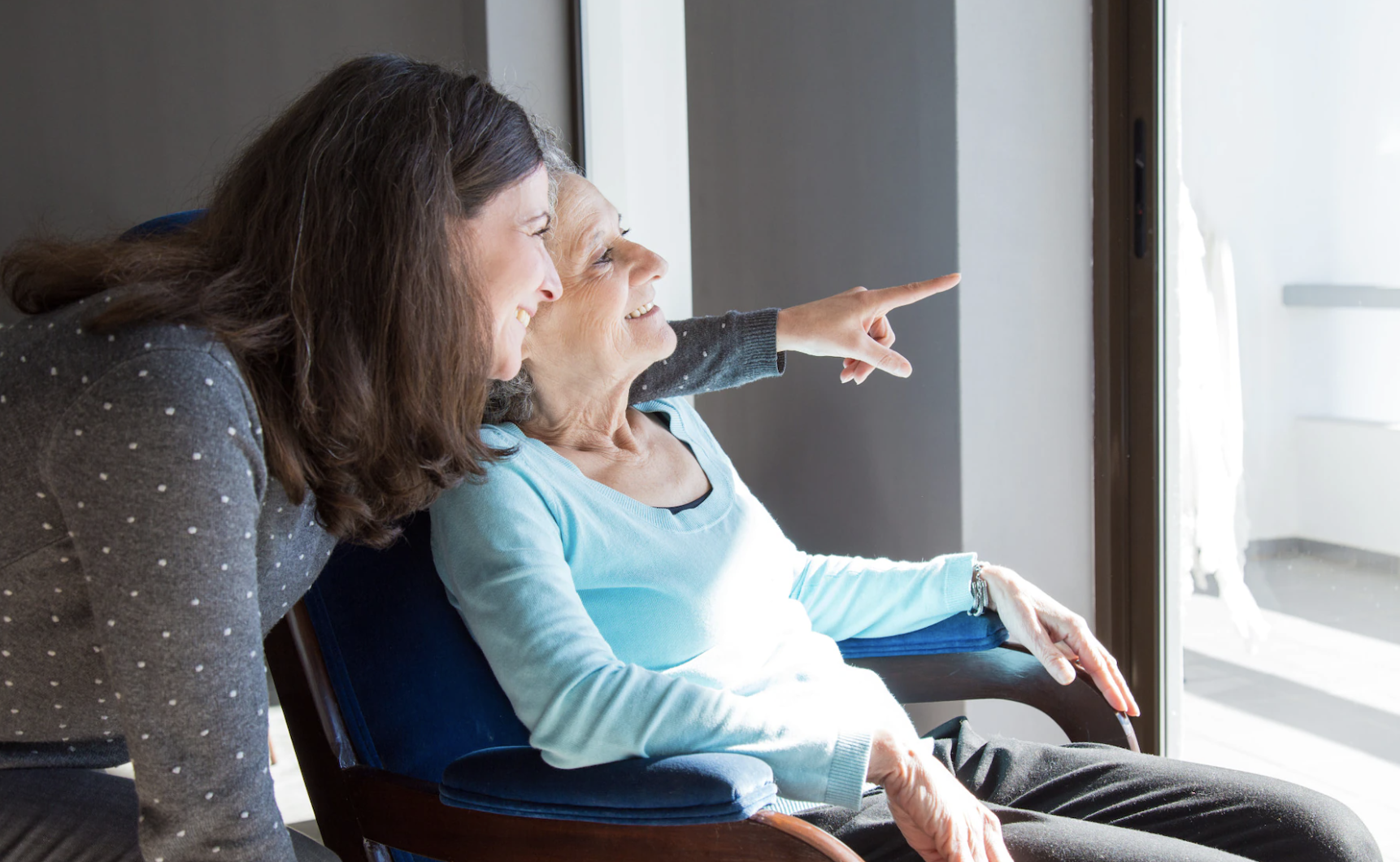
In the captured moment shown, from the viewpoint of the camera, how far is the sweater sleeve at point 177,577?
844 mm

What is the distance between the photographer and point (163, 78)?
362 cm

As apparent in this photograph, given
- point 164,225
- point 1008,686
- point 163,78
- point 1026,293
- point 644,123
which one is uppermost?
point 163,78

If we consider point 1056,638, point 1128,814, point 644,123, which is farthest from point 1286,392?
point 644,123

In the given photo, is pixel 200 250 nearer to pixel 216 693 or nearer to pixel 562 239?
pixel 216 693

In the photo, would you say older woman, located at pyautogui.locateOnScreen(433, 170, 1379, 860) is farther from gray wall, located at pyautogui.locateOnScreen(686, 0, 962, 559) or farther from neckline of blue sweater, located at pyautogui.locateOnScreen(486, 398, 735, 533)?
gray wall, located at pyautogui.locateOnScreen(686, 0, 962, 559)

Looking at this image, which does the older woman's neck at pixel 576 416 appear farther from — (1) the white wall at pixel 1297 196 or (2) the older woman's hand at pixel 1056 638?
(1) the white wall at pixel 1297 196

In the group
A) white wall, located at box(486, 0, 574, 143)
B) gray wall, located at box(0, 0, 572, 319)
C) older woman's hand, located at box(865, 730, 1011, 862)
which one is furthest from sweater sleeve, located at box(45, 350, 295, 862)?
white wall, located at box(486, 0, 574, 143)

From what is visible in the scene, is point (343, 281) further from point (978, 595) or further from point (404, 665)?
point (978, 595)

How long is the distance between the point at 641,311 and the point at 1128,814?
902 millimetres

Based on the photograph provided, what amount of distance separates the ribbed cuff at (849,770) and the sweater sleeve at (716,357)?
0.72 m

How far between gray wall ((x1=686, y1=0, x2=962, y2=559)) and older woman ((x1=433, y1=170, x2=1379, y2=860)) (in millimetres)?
322

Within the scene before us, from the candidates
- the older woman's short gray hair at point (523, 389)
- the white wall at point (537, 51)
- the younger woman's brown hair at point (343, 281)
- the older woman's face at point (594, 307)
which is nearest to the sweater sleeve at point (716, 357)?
the older woman's face at point (594, 307)

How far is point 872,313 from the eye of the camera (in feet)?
5.61

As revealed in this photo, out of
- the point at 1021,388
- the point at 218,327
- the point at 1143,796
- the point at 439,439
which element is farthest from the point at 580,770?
the point at 1021,388
